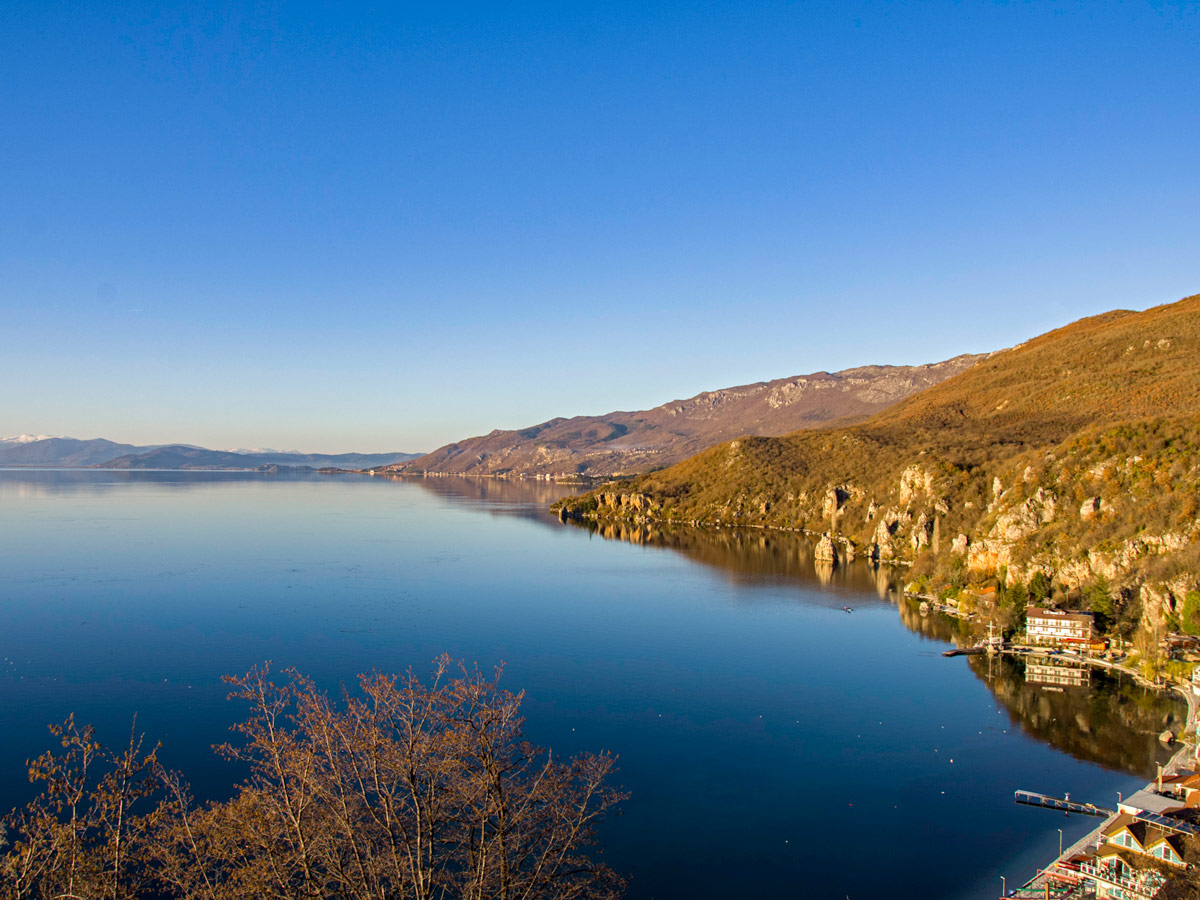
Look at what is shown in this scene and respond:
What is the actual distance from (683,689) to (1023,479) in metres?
39.3

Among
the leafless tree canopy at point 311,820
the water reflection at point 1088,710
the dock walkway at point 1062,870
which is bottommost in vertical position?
the water reflection at point 1088,710

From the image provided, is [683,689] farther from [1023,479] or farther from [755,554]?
[755,554]

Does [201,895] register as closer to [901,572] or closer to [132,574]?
[132,574]

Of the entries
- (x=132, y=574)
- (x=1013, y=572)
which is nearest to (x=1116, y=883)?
(x=1013, y=572)

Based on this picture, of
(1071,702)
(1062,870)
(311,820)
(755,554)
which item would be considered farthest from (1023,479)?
(311,820)

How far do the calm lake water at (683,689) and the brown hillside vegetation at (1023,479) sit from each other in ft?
26.7

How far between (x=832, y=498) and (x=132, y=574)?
83.4 m

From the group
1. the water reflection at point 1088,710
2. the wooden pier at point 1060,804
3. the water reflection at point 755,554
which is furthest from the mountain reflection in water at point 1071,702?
the wooden pier at point 1060,804

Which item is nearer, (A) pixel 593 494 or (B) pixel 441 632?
(B) pixel 441 632

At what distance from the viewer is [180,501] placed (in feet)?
461

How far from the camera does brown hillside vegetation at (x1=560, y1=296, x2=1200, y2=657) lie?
45.5 meters

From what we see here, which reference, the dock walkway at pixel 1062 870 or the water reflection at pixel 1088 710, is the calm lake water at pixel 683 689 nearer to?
the water reflection at pixel 1088 710

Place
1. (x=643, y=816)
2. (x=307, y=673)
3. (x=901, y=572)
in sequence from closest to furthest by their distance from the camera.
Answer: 1. (x=643, y=816)
2. (x=307, y=673)
3. (x=901, y=572)

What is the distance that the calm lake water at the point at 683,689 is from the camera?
899 inches
